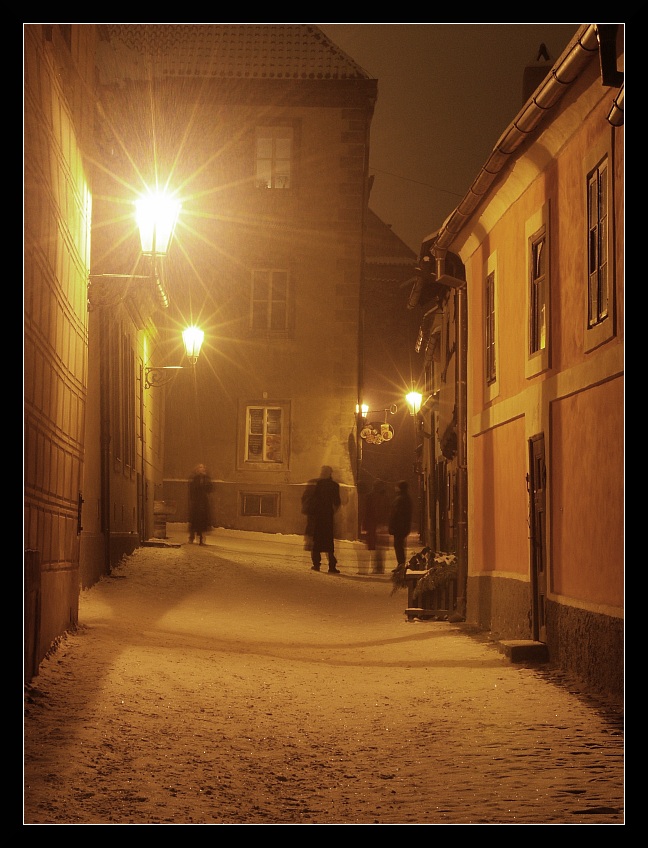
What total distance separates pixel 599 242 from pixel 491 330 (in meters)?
4.08

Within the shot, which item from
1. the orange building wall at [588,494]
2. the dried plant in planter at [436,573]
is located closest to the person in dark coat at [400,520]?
the dried plant in planter at [436,573]

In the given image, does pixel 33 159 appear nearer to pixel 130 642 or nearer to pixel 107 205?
pixel 130 642

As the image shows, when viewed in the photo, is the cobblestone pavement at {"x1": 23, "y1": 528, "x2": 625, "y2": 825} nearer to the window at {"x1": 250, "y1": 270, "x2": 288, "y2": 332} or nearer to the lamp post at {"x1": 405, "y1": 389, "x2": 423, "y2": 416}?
the lamp post at {"x1": 405, "y1": 389, "x2": 423, "y2": 416}

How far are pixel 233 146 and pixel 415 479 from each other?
1193 cm

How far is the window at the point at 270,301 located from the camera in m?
24.3

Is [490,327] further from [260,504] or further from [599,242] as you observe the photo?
[260,504]

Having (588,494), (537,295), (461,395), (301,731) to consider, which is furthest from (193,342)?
(301,731)

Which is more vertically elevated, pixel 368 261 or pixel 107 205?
pixel 368 261

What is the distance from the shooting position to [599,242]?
750cm

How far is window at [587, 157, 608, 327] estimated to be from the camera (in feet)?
24.1

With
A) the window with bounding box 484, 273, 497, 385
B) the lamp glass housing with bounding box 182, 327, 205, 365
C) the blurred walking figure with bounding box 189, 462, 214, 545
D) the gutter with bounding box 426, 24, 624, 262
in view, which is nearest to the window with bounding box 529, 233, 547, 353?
the gutter with bounding box 426, 24, 624, 262
